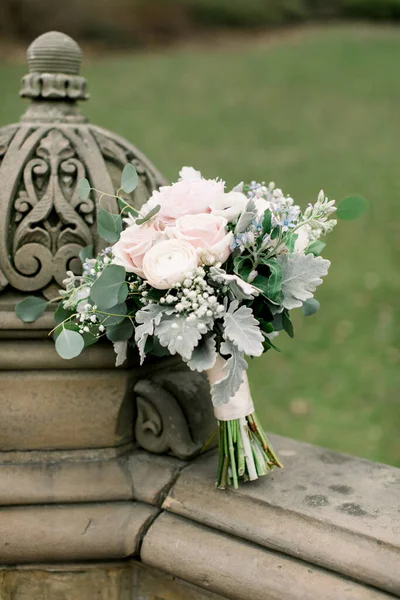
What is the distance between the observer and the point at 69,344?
6.11ft

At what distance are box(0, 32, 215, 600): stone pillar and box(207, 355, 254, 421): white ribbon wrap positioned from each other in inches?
8.9

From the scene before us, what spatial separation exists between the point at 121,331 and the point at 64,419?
378mm

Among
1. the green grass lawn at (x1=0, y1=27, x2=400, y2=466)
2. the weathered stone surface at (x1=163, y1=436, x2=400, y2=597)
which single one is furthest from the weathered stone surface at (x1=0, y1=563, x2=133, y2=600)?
the green grass lawn at (x1=0, y1=27, x2=400, y2=466)

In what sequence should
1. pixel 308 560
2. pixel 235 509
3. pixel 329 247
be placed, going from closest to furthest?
pixel 308 560 → pixel 235 509 → pixel 329 247

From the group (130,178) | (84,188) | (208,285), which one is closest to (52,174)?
(84,188)

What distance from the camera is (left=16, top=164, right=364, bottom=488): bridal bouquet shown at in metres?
1.72

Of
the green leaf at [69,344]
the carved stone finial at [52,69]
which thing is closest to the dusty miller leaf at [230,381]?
the green leaf at [69,344]

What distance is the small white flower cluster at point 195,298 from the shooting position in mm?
1701

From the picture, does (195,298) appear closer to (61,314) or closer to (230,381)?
(230,381)

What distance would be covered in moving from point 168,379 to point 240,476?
1.24 feet

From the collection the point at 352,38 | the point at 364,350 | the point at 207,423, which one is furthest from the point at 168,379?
the point at 352,38

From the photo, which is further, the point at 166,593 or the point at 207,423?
the point at 207,423

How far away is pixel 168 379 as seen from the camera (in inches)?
86.2

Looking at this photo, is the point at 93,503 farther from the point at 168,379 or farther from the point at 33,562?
the point at 168,379
